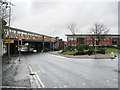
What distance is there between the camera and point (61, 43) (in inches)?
3789

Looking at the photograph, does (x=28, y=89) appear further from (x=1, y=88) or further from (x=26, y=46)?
(x=26, y=46)

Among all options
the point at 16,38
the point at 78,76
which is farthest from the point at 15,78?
the point at 16,38

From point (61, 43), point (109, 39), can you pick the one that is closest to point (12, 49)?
point (61, 43)

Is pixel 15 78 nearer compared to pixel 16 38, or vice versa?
pixel 15 78

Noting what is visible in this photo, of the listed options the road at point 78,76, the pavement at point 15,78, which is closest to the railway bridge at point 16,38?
the pavement at point 15,78

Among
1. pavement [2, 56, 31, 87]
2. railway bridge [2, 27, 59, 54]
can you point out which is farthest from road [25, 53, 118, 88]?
railway bridge [2, 27, 59, 54]

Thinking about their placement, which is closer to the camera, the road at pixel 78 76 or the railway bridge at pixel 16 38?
the road at pixel 78 76

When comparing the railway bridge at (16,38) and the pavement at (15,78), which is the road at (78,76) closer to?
the pavement at (15,78)

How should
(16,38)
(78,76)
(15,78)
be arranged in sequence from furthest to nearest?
(16,38) → (78,76) → (15,78)

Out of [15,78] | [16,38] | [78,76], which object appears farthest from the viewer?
[16,38]

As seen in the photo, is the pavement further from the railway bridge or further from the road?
the railway bridge

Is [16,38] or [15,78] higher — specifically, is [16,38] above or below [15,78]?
above

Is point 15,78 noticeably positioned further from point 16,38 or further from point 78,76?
point 16,38

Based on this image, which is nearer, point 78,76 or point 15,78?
point 15,78
